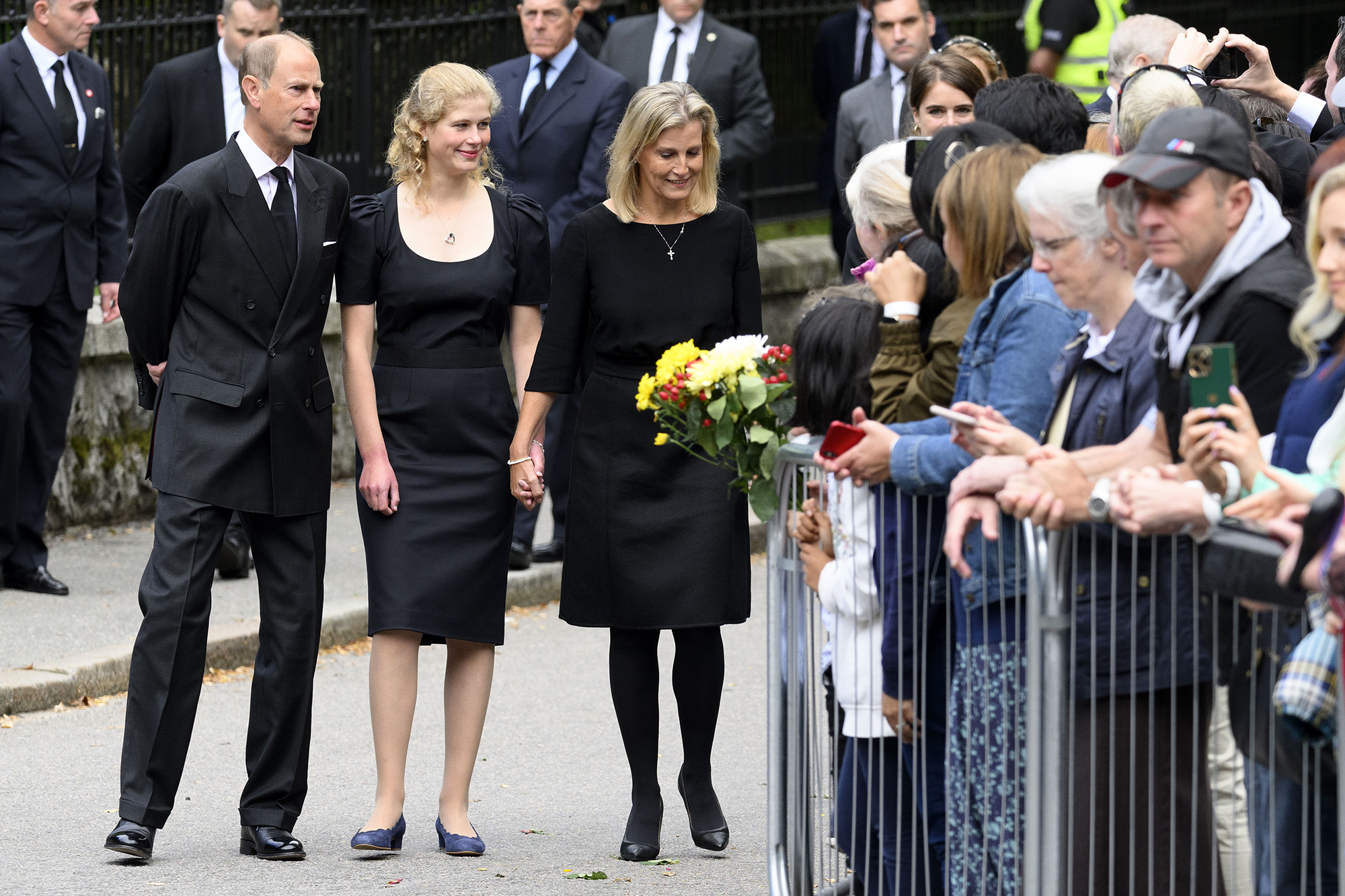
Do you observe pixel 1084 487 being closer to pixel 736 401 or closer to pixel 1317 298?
pixel 1317 298

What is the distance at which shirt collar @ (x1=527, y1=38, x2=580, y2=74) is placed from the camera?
9.50m

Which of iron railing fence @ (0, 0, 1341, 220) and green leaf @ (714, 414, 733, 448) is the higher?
iron railing fence @ (0, 0, 1341, 220)

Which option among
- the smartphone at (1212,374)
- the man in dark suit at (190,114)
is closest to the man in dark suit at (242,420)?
the smartphone at (1212,374)

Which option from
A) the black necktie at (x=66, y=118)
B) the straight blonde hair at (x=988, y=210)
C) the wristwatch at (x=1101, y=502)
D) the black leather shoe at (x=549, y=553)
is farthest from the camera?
the black leather shoe at (x=549, y=553)

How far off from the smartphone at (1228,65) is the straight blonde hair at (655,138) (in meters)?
1.73

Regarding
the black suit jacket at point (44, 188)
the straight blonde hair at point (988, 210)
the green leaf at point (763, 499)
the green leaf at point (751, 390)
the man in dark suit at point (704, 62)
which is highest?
the man in dark suit at point (704, 62)

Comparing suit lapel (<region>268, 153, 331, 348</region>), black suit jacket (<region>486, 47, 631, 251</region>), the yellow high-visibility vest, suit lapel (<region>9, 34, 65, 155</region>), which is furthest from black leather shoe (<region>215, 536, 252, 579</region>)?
the yellow high-visibility vest

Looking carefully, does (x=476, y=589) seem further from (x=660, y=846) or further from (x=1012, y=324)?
(x=1012, y=324)

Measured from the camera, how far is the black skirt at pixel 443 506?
226 inches

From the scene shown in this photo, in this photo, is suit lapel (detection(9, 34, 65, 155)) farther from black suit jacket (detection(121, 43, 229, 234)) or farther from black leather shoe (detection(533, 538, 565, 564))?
black leather shoe (detection(533, 538, 565, 564))

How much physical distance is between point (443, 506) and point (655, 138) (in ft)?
3.96

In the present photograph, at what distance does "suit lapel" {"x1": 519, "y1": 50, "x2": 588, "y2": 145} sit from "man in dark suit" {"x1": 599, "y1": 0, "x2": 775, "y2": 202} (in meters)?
0.97

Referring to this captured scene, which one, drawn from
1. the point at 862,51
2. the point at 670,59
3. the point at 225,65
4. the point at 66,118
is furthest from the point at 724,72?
the point at 66,118

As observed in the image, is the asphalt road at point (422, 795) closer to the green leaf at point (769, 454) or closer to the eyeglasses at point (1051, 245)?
the green leaf at point (769, 454)
